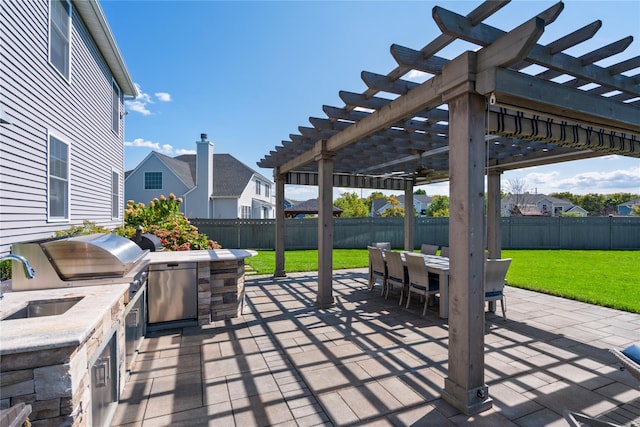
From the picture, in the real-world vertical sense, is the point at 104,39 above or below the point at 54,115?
above

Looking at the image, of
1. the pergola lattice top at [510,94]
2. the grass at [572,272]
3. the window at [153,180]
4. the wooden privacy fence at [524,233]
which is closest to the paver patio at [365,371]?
the grass at [572,272]

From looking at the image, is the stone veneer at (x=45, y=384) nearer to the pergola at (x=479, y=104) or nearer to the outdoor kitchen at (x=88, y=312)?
the outdoor kitchen at (x=88, y=312)

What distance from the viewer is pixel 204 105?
39.9ft

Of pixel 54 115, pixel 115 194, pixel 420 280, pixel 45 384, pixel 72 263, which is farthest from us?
pixel 115 194

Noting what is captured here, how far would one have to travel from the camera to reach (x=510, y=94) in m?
2.51

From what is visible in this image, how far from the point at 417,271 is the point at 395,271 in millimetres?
538

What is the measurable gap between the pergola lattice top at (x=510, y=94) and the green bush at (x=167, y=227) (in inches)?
149

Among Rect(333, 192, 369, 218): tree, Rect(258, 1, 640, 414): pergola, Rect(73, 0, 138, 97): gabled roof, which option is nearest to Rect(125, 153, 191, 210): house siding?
Rect(73, 0, 138, 97): gabled roof

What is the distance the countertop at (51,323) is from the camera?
1.44 metres

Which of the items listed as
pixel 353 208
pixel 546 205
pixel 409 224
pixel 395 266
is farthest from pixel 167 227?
pixel 546 205

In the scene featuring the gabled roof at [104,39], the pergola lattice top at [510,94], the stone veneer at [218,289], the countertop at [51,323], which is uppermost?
the gabled roof at [104,39]

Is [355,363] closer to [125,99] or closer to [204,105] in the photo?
[125,99]

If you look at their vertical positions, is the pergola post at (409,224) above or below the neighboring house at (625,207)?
below

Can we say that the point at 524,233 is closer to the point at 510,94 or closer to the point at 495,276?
the point at 495,276
